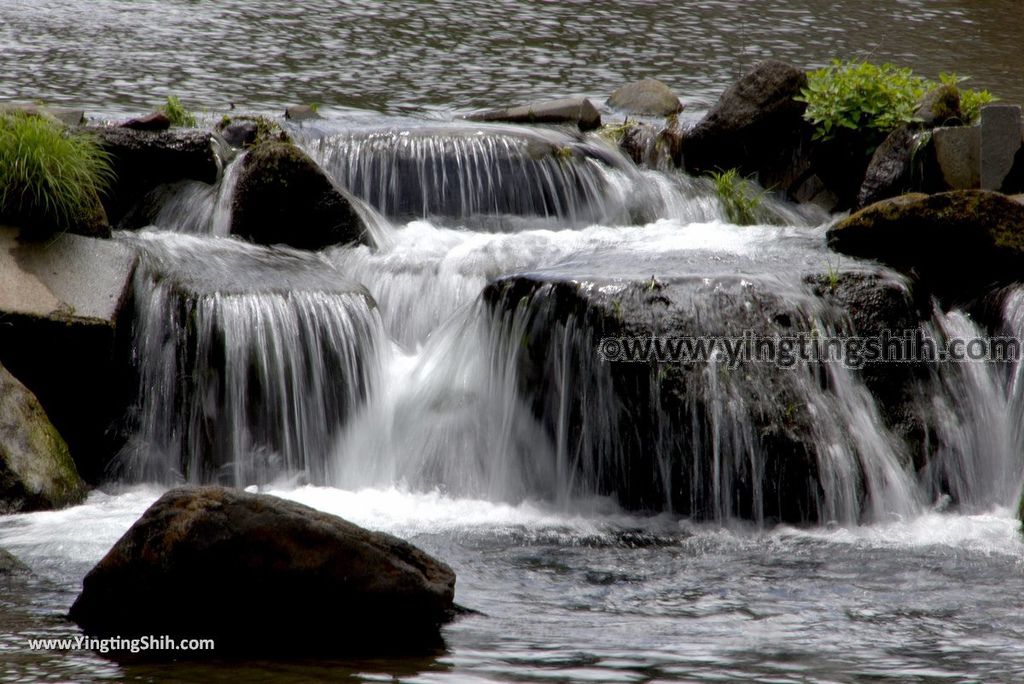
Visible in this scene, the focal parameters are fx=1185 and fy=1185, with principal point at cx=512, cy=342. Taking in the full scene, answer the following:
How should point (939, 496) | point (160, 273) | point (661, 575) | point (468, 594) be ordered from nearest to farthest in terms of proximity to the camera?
point (468, 594)
point (661, 575)
point (939, 496)
point (160, 273)

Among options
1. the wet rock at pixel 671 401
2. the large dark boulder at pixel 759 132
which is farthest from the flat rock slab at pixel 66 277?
the large dark boulder at pixel 759 132

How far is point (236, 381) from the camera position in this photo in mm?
7281

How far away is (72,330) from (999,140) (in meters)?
6.58

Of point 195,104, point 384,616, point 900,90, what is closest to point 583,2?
point 195,104

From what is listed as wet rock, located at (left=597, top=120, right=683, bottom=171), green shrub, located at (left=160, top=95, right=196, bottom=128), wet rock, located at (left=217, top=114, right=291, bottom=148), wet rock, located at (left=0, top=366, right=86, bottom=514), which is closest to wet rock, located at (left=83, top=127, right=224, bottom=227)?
green shrub, located at (left=160, top=95, right=196, bottom=128)

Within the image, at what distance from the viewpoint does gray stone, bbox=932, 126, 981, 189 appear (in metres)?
8.92

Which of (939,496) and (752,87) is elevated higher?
(752,87)

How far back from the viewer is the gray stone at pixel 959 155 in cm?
892

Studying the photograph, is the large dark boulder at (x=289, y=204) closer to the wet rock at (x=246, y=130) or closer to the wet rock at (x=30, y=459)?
the wet rock at (x=246, y=130)

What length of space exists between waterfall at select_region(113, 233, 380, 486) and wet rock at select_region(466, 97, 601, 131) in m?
4.50

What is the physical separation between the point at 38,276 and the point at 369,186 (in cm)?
336

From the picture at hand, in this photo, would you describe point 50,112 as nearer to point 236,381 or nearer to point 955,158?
point 236,381

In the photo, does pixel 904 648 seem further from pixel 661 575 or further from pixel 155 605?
pixel 155 605

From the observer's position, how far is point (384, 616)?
398cm
